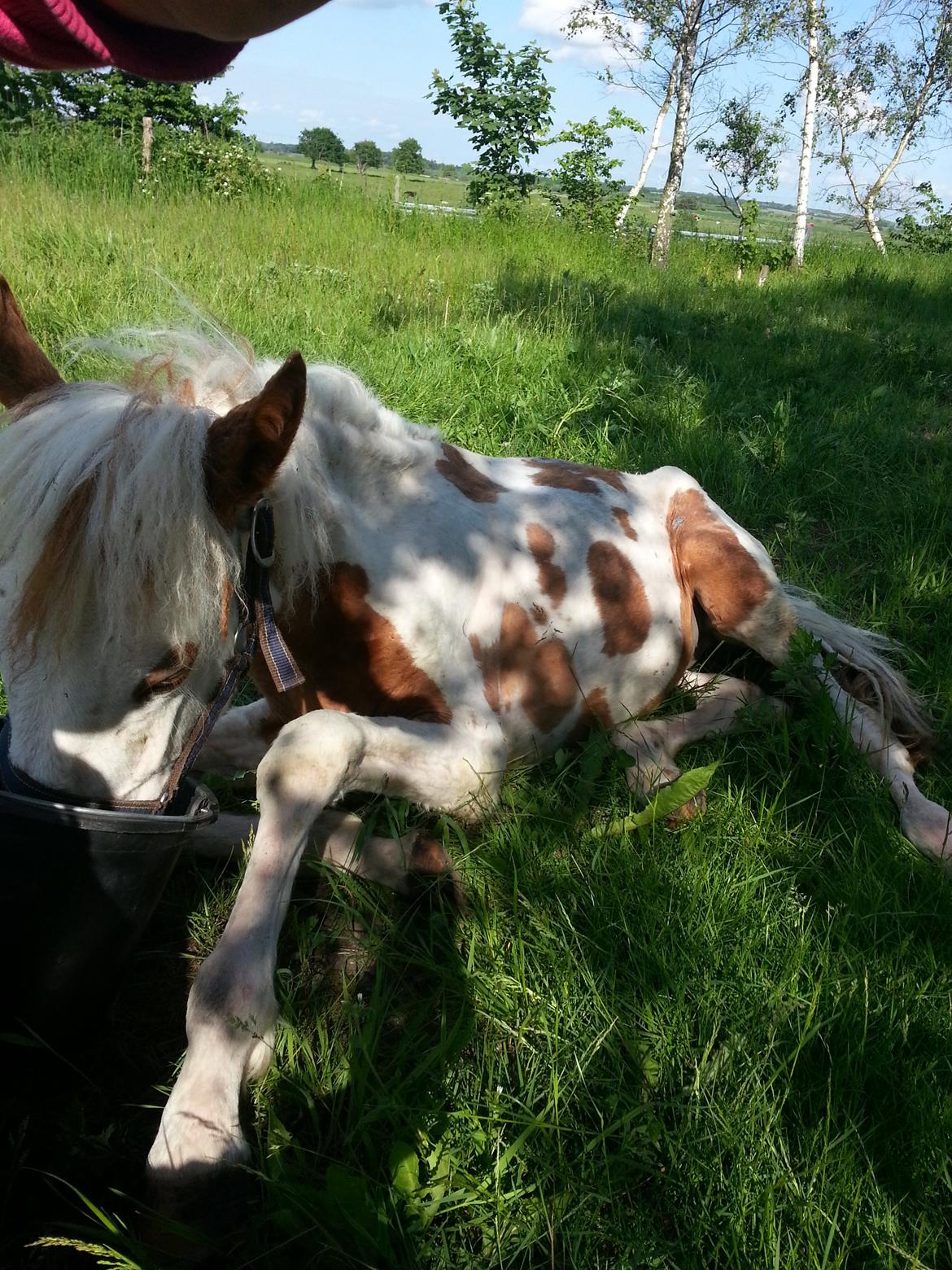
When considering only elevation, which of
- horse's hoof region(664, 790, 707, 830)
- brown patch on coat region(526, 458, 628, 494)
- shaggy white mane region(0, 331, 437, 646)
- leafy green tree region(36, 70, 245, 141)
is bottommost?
horse's hoof region(664, 790, 707, 830)

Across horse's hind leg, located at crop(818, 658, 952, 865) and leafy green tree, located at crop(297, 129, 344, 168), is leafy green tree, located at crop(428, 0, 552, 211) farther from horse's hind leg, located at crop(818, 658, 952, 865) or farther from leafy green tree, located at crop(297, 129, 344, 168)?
leafy green tree, located at crop(297, 129, 344, 168)

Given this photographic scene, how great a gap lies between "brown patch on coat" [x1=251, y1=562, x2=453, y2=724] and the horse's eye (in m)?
0.51

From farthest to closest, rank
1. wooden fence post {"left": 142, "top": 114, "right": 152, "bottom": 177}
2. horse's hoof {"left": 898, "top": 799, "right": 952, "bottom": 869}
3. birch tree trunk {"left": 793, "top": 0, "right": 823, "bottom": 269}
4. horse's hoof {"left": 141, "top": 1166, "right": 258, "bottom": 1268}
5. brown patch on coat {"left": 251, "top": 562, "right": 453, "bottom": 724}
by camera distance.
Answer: birch tree trunk {"left": 793, "top": 0, "right": 823, "bottom": 269}
wooden fence post {"left": 142, "top": 114, "right": 152, "bottom": 177}
horse's hoof {"left": 898, "top": 799, "right": 952, "bottom": 869}
brown patch on coat {"left": 251, "top": 562, "right": 453, "bottom": 724}
horse's hoof {"left": 141, "top": 1166, "right": 258, "bottom": 1268}

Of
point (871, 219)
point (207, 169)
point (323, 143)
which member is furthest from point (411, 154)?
point (207, 169)

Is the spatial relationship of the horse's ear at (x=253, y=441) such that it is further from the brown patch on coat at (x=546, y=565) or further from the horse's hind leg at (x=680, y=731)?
the horse's hind leg at (x=680, y=731)

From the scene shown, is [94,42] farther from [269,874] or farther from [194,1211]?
[194,1211]

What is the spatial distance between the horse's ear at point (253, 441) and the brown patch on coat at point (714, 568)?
2.02m

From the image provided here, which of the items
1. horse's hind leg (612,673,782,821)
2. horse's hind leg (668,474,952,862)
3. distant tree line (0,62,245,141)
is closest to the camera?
horse's hind leg (612,673,782,821)

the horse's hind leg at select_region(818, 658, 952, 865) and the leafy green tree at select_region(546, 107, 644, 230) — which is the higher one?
the leafy green tree at select_region(546, 107, 644, 230)

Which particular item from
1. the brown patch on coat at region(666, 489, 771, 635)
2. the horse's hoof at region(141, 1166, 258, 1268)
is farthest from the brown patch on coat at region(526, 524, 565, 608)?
the horse's hoof at region(141, 1166, 258, 1268)

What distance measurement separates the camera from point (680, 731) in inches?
116

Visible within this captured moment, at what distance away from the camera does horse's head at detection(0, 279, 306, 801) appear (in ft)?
4.76

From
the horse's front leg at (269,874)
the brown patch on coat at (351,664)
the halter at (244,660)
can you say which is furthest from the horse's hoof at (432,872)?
the halter at (244,660)

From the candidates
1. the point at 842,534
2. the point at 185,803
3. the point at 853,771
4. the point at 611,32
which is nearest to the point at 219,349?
the point at 185,803
